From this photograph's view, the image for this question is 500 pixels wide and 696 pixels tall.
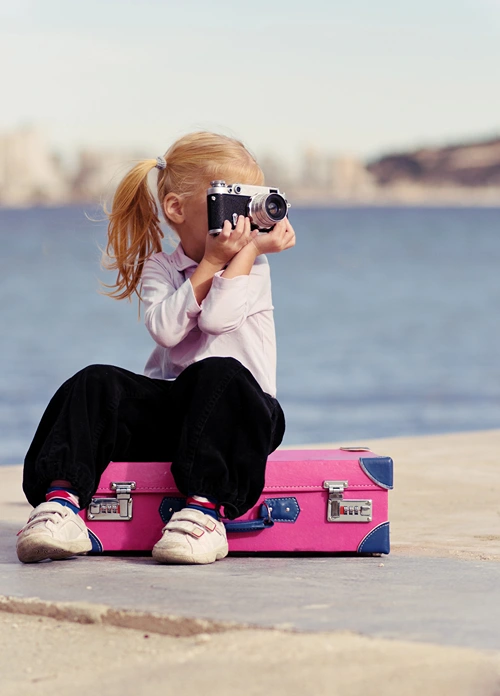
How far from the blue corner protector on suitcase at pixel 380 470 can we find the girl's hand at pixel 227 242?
63 cm

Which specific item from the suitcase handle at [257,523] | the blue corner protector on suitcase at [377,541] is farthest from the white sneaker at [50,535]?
the blue corner protector on suitcase at [377,541]

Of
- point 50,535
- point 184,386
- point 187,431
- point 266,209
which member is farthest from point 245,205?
point 50,535

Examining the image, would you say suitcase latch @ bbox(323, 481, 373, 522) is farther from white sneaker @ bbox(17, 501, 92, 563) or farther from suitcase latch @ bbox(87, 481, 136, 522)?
white sneaker @ bbox(17, 501, 92, 563)

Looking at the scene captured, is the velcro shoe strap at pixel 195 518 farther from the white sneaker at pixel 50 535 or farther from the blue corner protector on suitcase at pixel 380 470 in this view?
the blue corner protector on suitcase at pixel 380 470

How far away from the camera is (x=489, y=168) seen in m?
43.9

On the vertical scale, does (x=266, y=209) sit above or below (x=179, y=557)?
above

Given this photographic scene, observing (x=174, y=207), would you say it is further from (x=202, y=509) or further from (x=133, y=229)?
(x=202, y=509)

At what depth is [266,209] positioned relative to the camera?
9.30 ft

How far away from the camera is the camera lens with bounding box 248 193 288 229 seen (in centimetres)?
284

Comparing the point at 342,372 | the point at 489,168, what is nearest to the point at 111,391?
the point at 342,372

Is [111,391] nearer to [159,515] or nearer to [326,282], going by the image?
[159,515]

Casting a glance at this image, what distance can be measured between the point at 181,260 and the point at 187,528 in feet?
2.67

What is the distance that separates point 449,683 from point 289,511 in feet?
3.49

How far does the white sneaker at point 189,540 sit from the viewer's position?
2.46 m
